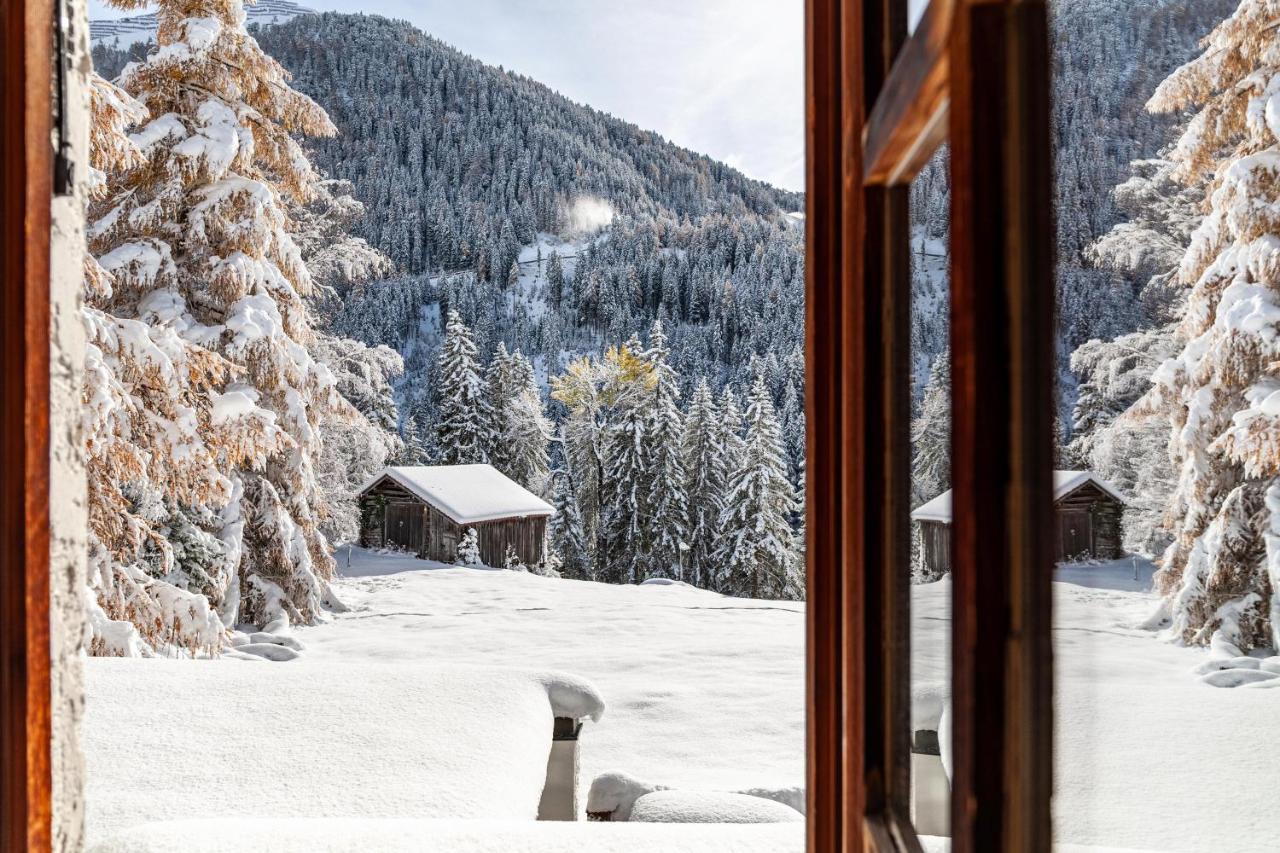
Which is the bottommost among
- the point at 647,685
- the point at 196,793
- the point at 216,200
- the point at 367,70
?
the point at 647,685

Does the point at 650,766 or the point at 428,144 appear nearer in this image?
the point at 650,766

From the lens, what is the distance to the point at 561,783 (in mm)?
2875

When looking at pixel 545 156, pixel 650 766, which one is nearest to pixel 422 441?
pixel 650 766

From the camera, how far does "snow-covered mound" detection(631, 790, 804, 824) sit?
64.5 inches

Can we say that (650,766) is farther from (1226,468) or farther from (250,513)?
(1226,468)

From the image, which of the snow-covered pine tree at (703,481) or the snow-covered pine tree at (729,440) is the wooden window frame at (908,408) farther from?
the snow-covered pine tree at (729,440)

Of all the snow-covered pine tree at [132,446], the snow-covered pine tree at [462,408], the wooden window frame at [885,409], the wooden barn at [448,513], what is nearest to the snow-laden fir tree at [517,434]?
the snow-covered pine tree at [462,408]

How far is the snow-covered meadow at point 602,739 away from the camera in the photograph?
1.03 ft

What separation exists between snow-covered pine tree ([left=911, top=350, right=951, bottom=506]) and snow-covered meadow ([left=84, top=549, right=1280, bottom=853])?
2.4 inches

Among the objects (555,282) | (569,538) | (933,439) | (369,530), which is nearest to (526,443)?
(569,538)

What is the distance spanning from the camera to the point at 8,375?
650 mm

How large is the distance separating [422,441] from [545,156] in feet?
97.1

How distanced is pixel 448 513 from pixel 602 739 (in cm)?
1039

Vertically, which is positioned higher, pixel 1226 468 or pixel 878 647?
pixel 1226 468
